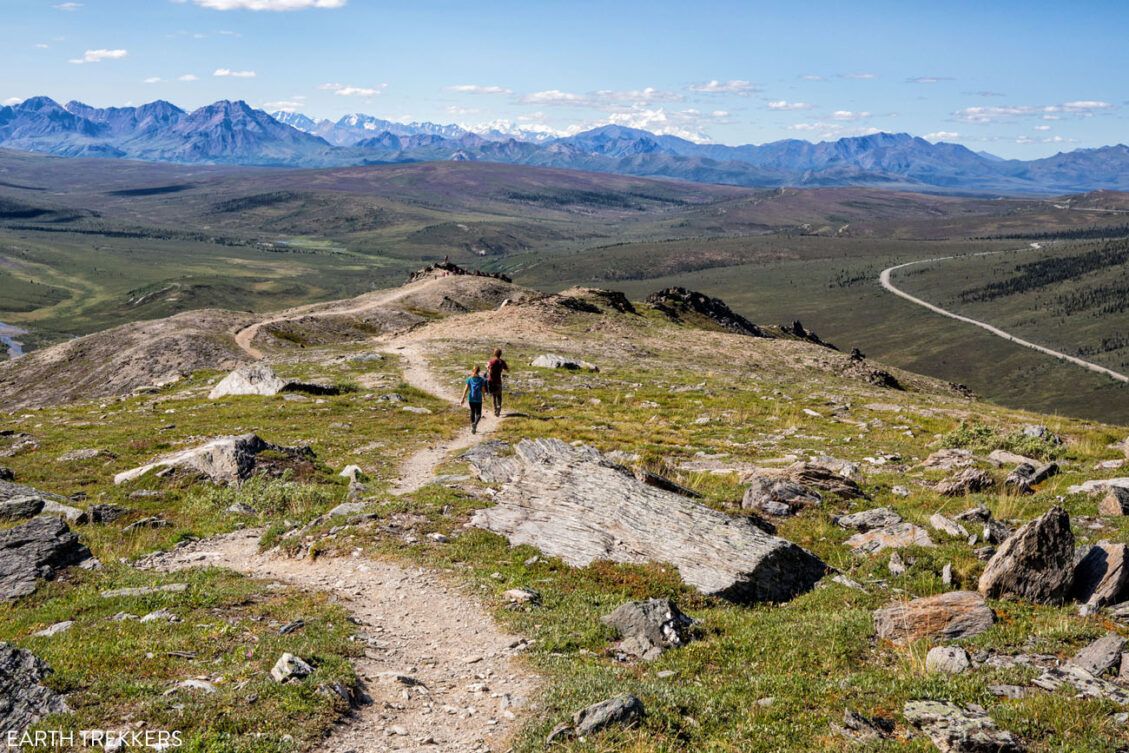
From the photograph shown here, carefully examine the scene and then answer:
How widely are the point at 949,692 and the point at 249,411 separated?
35025 mm

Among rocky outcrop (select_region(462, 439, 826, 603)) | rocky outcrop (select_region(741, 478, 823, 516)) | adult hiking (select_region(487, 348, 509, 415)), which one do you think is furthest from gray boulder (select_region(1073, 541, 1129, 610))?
adult hiking (select_region(487, 348, 509, 415))

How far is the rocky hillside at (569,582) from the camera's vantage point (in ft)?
34.4

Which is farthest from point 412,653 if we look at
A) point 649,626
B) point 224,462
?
point 224,462

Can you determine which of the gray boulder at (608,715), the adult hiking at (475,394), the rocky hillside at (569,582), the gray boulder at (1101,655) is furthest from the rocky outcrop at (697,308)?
the gray boulder at (608,715)

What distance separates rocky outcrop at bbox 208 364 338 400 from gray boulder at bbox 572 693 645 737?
35992 mm

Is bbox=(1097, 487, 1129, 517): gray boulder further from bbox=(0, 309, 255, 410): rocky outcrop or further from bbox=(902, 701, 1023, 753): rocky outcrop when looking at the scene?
bbox=(0, 309, 255, 410): rocky outcrop

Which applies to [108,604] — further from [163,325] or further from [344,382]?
[163,325]

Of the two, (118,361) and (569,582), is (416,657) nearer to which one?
(569,582)

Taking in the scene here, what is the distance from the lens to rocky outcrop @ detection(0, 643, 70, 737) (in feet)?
32.4

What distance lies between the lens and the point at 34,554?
16.7 metres

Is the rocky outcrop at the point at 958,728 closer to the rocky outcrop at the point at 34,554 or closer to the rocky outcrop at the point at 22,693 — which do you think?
the rocky outcrop at the point at 22,693

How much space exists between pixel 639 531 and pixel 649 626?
16.3 feet

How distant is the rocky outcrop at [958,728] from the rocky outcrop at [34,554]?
17.3 m

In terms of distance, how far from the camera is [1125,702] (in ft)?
33.2
